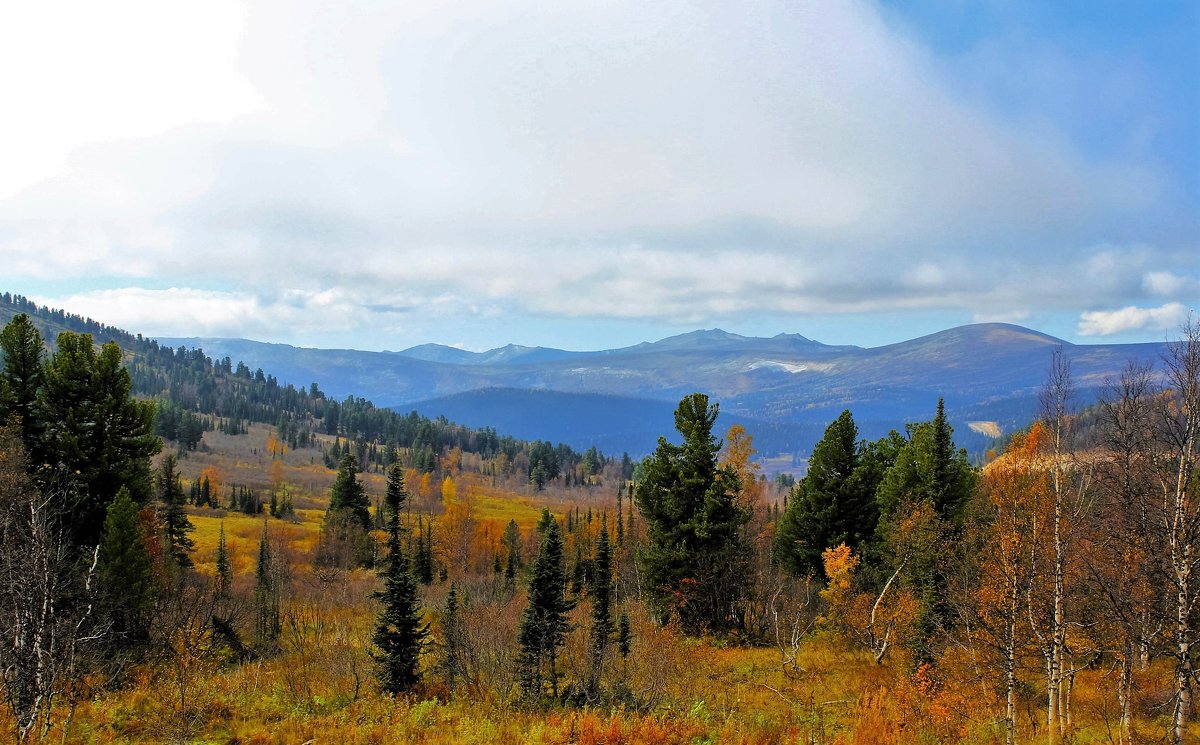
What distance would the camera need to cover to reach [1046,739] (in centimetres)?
2028

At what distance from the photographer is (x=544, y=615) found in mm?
25656

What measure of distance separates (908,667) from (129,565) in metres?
34.4

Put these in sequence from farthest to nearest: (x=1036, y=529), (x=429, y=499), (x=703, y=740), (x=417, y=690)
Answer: (x=429, y=499) → (x=417, y=690) → (x=1036, y=529) → (x=703, y=740)

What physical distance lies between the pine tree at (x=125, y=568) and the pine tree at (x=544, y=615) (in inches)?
672

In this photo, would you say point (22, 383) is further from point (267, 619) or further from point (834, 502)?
point (834, 502)

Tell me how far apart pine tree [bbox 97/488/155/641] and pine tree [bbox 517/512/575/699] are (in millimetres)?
17061

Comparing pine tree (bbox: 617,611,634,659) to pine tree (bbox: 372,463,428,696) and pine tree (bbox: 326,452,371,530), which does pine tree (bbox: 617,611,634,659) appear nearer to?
pine tree (bbox: 372,463,428,696)

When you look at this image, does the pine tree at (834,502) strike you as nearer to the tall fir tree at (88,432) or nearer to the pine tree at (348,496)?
the tall fir tree at (88,432)

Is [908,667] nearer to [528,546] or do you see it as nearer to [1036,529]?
[1036,529]

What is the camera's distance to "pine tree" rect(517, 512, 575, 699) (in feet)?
81.4

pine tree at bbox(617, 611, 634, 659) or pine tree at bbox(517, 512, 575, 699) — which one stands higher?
pine tree at bbox(517, 512, 575, 699)

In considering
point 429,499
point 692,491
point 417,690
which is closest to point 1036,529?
point 692,491

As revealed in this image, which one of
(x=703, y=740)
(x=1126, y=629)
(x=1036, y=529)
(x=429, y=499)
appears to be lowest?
(x=429, y=499)

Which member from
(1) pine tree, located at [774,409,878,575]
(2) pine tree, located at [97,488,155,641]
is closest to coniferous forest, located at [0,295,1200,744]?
(2) pine tree, located at [97,488,155,641]
